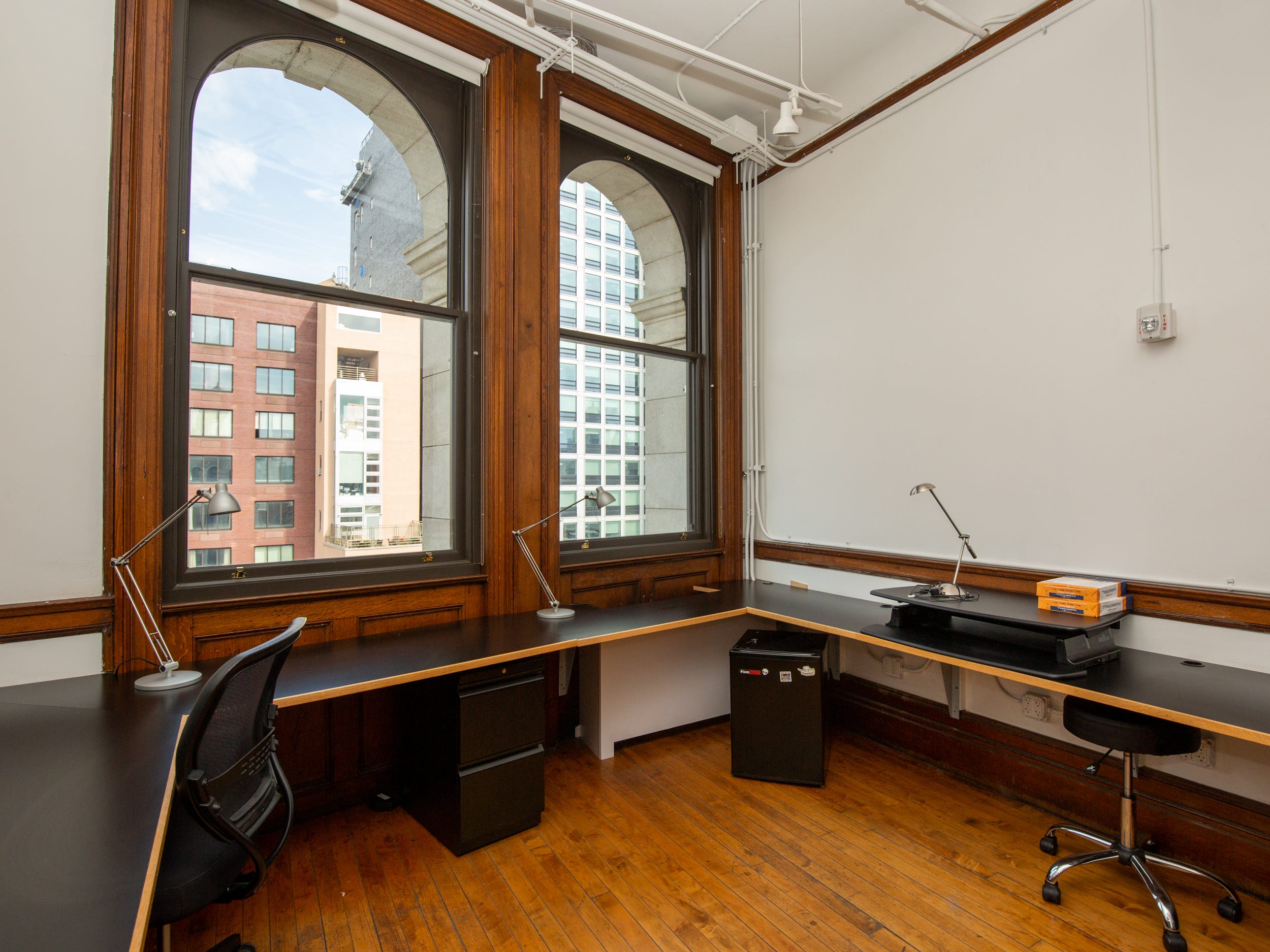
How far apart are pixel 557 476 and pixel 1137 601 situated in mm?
2480

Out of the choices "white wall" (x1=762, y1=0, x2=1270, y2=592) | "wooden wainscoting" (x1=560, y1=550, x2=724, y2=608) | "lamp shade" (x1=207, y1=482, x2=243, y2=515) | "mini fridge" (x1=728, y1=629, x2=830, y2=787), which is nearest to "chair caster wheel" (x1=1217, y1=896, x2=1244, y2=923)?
"white wall" (x1=762, y1=0, x2=1270, y2=592)

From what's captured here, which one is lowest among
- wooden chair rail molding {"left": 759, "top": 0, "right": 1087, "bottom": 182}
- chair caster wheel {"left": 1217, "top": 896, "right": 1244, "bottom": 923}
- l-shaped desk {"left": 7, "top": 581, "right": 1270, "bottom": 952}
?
chair caster wheel {"left": 1217, "top": 896, "right": 1244, "bottom": 923}

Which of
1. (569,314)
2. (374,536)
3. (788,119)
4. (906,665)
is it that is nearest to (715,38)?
(788,119)

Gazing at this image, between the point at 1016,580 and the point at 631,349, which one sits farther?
the point at 631,349

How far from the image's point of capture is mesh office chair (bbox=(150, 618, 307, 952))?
4.37 feet

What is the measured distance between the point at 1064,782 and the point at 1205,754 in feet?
1.70

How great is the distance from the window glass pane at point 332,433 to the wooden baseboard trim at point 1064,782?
2390 millimetres

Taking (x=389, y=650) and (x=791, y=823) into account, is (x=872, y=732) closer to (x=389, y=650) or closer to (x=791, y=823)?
(x=791, y=823)

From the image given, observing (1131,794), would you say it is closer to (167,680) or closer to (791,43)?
(167,680)

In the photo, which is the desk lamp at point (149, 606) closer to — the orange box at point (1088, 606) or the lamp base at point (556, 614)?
the lamp base at point (556, 614)

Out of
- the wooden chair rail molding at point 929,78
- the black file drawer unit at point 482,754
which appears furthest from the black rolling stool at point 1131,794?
the wooden chair rail molding at point 929,78

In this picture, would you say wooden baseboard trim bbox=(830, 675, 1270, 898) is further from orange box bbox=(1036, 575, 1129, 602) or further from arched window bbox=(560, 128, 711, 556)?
arched window bbox=(560, 128, 711, 556)

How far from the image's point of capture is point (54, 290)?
2.07m

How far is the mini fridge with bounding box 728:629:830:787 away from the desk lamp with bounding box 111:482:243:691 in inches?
84.6
